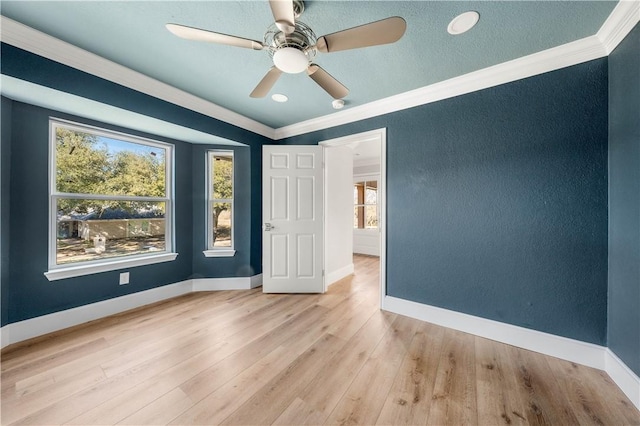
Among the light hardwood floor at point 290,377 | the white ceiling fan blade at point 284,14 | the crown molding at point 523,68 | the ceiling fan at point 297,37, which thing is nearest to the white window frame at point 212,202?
the light hardwood floor at point 290,377

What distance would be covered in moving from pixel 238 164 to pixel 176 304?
2.03 m

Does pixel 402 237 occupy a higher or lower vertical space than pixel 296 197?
lower

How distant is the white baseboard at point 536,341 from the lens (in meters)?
1.53

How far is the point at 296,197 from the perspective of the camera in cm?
336

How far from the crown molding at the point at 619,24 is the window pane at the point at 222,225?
399 centimetres

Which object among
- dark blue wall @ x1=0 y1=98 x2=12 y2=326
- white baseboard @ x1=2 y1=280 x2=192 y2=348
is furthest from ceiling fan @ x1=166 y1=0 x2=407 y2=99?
white baseboard @ x1=2 y1=280 x2=192 y2=348

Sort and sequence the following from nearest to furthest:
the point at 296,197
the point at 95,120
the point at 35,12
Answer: the point at 35,12 → the point at 95,120 → the point at 296,197

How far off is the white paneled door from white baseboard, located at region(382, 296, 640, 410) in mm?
1347

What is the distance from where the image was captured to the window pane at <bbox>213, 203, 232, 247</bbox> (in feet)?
11.5

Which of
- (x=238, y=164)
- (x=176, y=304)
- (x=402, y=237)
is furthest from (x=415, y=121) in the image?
(x=176, y=304)

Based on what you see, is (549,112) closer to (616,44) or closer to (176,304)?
(616,44)

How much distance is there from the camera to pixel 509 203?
6.86ft

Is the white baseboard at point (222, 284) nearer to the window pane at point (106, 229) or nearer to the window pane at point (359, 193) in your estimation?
the window pane at point (106, 229)

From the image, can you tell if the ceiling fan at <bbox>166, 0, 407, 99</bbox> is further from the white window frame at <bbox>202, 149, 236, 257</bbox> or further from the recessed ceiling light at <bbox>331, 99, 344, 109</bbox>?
the white window frame at <bbox>202, 149, 236, 257</bbox>
